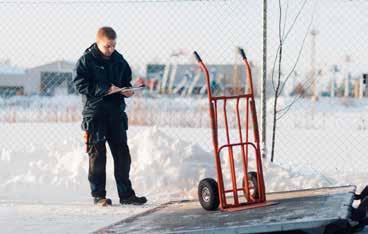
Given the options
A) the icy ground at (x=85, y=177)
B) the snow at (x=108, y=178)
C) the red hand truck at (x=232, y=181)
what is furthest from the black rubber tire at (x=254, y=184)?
the icy ground at (x=85, y=177)

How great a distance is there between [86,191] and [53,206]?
3.42ft

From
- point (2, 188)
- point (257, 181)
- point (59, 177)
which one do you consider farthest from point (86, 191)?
point (257, 181)

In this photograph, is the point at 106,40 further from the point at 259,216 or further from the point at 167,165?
the point at 259,216

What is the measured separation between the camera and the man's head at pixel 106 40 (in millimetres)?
6824

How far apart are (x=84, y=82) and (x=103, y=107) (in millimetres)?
304

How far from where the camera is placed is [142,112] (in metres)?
16.1

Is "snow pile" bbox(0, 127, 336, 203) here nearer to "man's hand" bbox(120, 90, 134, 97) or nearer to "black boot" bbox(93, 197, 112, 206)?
"black boot" bbox(93, 197, 112, 206)

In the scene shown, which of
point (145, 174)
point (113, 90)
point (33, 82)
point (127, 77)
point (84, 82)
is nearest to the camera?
point (113, 90)

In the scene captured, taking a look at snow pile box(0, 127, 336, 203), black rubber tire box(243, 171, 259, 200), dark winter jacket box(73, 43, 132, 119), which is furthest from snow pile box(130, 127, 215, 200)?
black rubber tire box(243, 171, 259, 200)

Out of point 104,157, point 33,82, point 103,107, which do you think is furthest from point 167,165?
point 33,82

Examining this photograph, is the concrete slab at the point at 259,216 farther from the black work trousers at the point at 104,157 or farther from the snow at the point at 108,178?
the black work trousers at the point at 104,157

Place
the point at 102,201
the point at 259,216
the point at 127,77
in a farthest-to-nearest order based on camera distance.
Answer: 1. the point at 127,77
2. the point at 102,201
3. the point at 259,216

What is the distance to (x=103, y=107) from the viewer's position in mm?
6988

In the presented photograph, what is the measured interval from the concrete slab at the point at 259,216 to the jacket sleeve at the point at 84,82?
1415 millimetres
